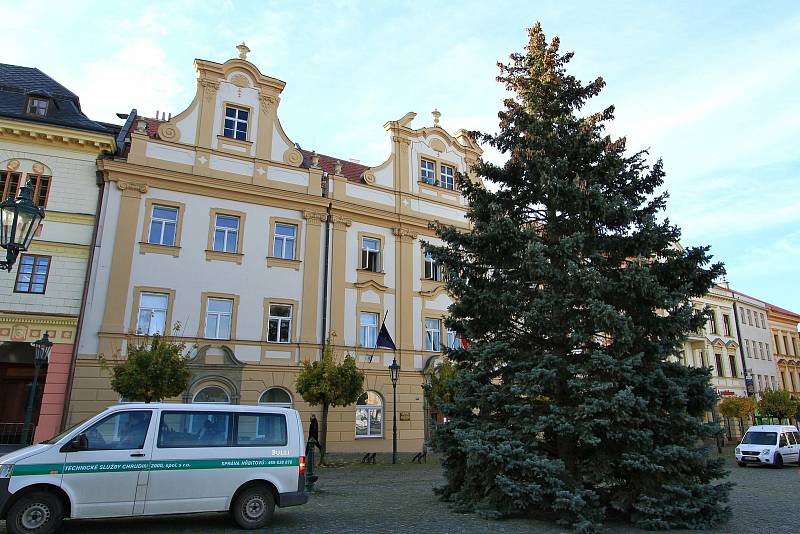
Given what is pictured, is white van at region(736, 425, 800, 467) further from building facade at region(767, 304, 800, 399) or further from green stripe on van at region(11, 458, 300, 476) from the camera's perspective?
building facade at region(767, 304, 800, 399)

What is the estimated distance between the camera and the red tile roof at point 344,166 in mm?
27380

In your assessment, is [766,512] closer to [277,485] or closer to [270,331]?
[277,485]

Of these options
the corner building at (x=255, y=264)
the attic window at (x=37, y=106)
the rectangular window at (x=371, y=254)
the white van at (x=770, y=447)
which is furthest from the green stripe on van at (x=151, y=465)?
the white van at (x=770, y=447)

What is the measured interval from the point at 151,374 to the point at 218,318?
14.9ft

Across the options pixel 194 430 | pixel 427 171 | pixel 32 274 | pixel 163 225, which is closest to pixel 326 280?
pixel 163 225

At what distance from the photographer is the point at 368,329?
2495 centimetres

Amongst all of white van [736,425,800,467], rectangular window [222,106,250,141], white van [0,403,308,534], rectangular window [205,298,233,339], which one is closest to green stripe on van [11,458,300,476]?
white van [0,403,308,534]

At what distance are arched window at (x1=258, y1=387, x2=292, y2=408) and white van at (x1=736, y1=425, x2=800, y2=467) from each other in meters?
18.2

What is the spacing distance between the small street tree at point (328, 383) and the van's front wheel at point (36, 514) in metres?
12.6

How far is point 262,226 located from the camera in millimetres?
23547

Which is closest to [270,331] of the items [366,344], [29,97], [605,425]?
[366,344]

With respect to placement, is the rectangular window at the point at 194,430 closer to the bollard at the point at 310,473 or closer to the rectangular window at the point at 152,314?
the bollard at the point at 310,473

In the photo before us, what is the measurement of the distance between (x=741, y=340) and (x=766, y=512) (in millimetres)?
43528

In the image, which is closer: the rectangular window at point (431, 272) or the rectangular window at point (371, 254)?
the rectangular window at point (371, 254)
